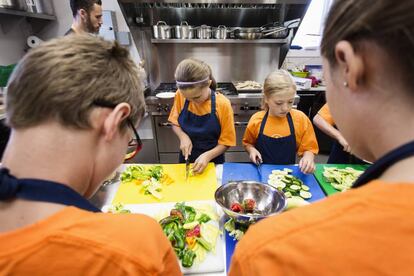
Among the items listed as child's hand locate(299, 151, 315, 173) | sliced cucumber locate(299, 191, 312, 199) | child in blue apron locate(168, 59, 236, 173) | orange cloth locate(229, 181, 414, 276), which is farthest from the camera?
child in blue apron locate(168, 59, 236, 173)

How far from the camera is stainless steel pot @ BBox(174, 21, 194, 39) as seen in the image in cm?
293

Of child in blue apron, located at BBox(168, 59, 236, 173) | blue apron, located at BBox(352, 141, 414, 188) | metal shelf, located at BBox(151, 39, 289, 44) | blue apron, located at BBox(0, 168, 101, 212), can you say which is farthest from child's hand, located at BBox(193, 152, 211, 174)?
metal shelf, located at BBox(151, 39, 289, 44)

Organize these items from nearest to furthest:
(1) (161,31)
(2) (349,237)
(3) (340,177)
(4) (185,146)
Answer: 1. (2) (349,237)
2. (3) (340,177)
3. (4) (185,146)
4. (1) (161,31)

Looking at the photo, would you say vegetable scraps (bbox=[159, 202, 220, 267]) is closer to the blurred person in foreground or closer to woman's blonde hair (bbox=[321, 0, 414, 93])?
the blurred person in foreground

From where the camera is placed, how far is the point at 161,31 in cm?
291

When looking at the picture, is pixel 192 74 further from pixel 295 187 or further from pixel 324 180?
pixel 324 180

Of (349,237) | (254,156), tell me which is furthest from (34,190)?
(254,156)

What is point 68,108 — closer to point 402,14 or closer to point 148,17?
point 402,14

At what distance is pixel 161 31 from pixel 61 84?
8.98ft

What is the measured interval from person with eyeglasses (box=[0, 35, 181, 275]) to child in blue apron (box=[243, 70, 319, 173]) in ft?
4.05

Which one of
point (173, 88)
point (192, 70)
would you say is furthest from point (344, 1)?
point (173, 88)

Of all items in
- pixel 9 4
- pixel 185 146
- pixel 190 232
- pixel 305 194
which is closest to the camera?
pixel 190 232

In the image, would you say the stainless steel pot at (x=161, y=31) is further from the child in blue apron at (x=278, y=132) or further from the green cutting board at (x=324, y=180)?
the green cutting board at (x=324, y=180)

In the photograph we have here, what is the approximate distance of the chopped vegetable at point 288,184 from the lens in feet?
4.13
